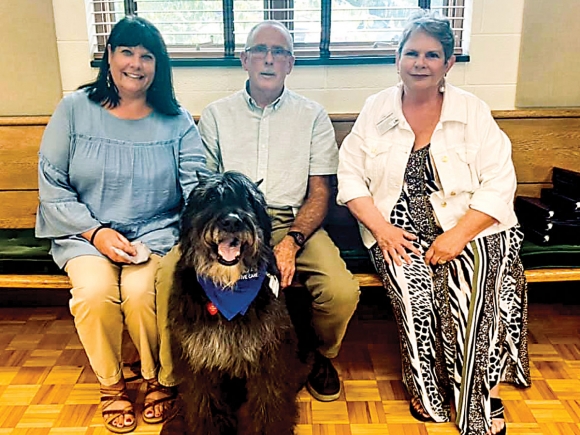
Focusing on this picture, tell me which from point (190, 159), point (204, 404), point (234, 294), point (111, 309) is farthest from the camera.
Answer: point (190, 159)

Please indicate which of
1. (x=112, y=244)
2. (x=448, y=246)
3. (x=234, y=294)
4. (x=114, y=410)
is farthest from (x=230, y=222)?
(x=114, y=410)

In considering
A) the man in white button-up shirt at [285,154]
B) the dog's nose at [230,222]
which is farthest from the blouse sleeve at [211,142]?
the dog's nose at [230,222]

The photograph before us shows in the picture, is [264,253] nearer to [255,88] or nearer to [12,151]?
[255,88]

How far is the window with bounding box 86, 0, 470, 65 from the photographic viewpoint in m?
2.97

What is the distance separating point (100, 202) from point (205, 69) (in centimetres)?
103

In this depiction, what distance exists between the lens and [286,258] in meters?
2.18

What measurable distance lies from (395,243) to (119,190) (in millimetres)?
1055

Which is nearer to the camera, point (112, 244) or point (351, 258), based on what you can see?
point (112, 244)

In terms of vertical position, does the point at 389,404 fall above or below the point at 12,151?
below

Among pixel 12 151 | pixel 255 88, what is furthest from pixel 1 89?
pixel 255 88

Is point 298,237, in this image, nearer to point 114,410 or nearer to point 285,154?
point 285,154

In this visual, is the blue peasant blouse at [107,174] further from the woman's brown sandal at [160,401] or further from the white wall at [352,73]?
the white wall at [352,73]

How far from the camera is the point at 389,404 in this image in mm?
2275

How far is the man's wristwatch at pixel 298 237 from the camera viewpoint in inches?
88.4
